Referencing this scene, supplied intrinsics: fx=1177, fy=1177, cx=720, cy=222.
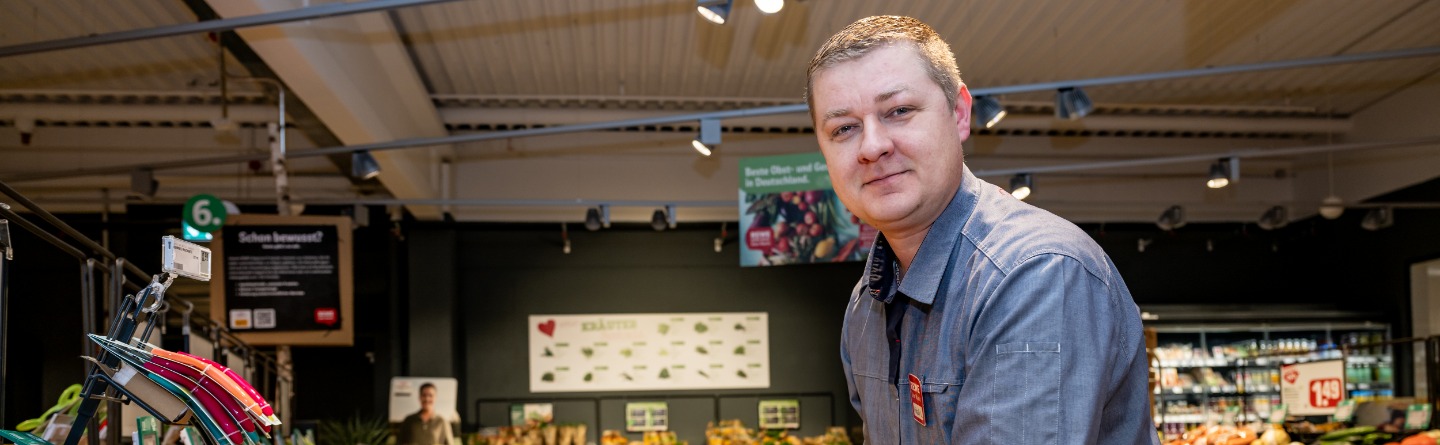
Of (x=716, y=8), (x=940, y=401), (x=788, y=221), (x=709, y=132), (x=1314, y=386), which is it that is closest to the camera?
(x=940, y=401)

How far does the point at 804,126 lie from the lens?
11.5m

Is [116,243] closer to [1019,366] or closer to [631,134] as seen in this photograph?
[631,134]

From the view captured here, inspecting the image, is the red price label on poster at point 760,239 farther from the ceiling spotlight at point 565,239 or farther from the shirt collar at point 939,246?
the shirt collar at point 939,246

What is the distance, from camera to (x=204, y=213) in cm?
691

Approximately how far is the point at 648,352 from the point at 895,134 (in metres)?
10.7

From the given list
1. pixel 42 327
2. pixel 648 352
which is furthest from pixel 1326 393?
pixel 42 327

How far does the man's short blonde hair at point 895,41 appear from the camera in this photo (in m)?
1.31

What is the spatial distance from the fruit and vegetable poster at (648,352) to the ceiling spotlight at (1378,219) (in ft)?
18.5

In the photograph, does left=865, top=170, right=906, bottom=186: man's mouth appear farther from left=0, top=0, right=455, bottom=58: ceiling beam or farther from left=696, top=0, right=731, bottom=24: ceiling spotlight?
left=696, top=0, right=731, bottom=24: ceiling spotlight

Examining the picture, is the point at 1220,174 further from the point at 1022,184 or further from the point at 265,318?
the point at 265,318

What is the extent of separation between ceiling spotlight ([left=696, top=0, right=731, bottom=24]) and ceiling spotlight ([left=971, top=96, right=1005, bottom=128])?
2.37 meters

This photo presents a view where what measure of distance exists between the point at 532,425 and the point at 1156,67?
→ 240 inches

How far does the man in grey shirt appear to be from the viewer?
1104 millimetres

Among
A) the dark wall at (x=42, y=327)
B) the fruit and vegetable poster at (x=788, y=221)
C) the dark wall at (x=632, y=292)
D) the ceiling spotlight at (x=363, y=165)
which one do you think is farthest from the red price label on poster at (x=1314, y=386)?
the dark wall at (x=42, y=327)
